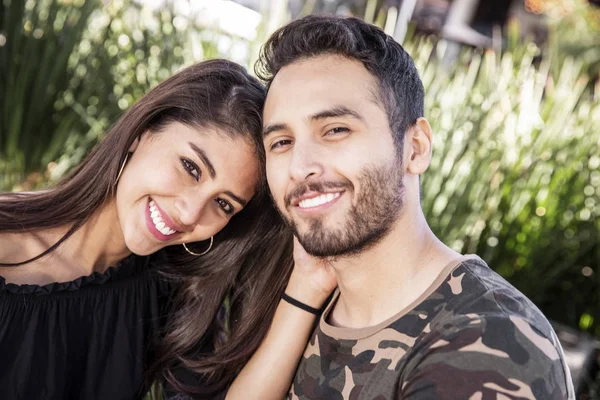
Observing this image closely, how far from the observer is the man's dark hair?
1907mm

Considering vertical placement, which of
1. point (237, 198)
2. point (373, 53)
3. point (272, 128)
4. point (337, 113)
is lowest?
point (237, 198)

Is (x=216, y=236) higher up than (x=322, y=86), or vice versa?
(x=322, y=86)

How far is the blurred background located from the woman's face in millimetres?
1277

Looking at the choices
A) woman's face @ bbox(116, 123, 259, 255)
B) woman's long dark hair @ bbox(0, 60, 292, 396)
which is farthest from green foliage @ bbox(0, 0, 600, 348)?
woman's face @ bbox(116, 123, 259, 255)

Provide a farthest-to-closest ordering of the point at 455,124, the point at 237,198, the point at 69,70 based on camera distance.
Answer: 1. the point at 69,70
2. the point at 455,124
3. the point at 237,198

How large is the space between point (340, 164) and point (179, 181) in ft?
2.06

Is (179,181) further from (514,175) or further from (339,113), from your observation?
(514,175)

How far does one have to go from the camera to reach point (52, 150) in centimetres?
389

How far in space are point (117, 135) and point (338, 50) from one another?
0.85 meters

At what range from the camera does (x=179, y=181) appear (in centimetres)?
221

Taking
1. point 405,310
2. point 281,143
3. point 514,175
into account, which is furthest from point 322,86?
point 514,175

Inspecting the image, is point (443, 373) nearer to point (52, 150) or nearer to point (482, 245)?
point (482, 245)

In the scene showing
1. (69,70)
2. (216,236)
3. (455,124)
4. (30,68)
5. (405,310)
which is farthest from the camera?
(69,70)

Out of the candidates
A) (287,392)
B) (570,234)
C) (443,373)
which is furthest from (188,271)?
(570,234)
